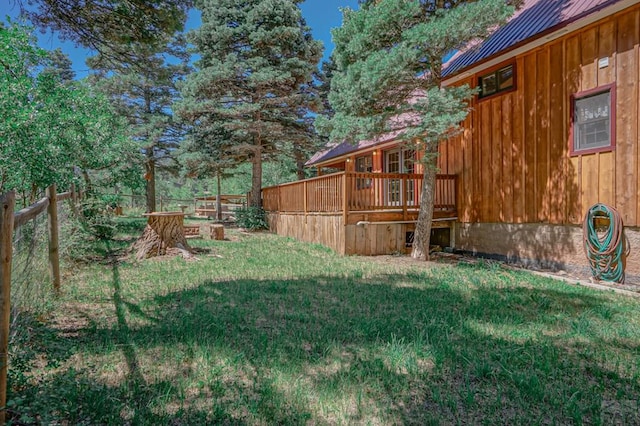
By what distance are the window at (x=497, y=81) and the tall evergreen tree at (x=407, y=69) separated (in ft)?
4.71

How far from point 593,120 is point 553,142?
2.27ft

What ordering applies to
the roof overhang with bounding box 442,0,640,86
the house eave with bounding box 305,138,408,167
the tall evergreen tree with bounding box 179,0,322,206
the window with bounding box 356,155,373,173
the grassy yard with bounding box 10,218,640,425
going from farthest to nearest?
the window with bounding box 356,155,373,173, the tall evergreen tree with bounding box 179,0,322,206, the house eave with bounding box 305,138,408,167, the roof overhang with bounding box 442,0,640,86, the grassy yard with bounding box 10,218,640,425

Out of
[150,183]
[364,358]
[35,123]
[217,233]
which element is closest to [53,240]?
[35,123]

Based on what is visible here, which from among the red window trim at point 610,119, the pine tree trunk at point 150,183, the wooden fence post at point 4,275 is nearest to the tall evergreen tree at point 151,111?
the pine tree trunk at point 150,183

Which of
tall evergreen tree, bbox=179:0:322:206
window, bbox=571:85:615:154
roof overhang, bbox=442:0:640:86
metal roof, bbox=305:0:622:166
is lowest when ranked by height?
window, bbox=571:85:615:154

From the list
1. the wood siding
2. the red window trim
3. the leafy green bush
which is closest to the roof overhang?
the wood siding

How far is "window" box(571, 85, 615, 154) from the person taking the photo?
19.0ft

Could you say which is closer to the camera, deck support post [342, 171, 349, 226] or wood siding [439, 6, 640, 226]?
wood siding [439, 6, 640, 226]

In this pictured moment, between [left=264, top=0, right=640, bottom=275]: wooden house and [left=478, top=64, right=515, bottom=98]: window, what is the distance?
0.08 feet

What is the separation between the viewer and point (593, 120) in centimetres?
607

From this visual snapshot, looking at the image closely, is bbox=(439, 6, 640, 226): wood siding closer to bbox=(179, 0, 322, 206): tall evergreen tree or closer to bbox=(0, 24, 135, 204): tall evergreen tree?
bbox=(179, 0, 322, 206): tall evergreen tree

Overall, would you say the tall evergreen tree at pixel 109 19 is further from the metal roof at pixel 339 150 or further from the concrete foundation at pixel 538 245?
the metal roof at pixel 339 150

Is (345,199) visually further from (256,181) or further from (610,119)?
(256,181)

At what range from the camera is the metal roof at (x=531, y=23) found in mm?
5889
